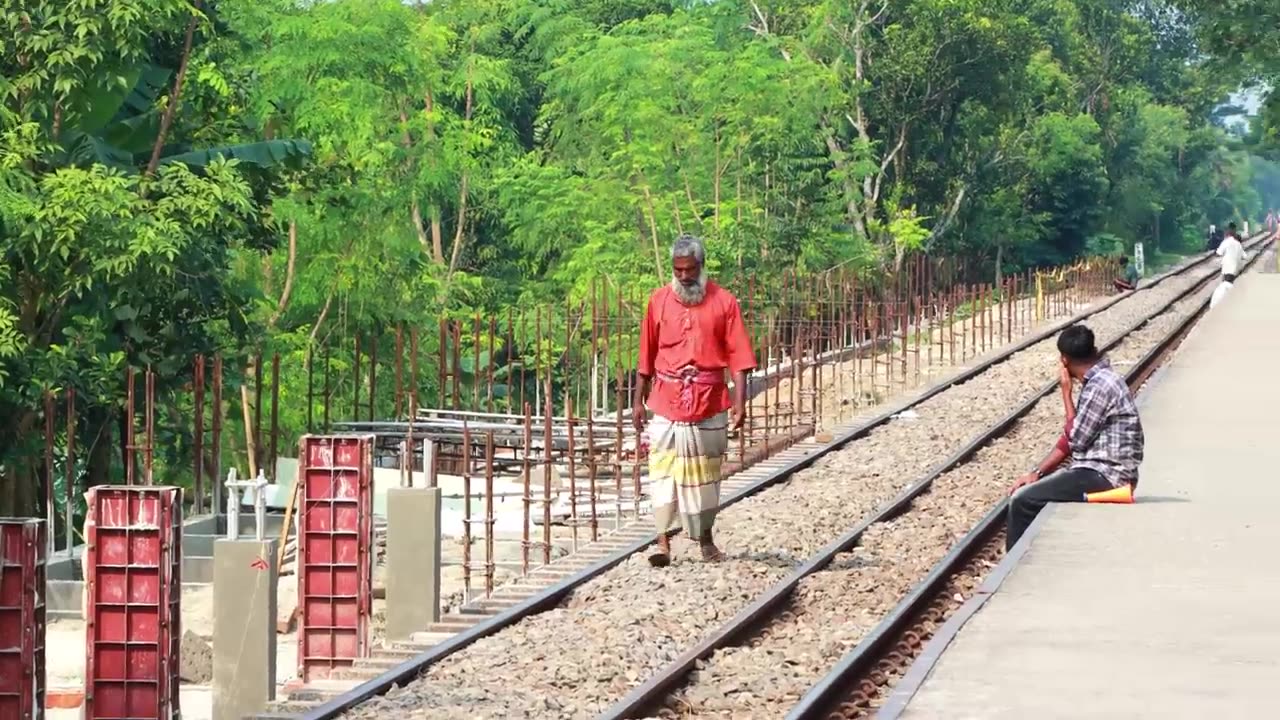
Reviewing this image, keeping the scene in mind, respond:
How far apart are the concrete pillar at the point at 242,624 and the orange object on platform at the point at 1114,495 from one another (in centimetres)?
530

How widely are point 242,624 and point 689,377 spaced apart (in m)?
3.09

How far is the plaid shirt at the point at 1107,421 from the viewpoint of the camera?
1335 centimetres

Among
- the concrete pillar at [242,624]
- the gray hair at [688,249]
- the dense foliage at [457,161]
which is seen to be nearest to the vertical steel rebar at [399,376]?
the dense foliage at [457,161]

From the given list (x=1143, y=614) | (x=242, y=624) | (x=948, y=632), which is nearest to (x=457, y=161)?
(x=242, y=624)

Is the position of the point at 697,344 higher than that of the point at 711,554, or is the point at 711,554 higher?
the point at 697,344

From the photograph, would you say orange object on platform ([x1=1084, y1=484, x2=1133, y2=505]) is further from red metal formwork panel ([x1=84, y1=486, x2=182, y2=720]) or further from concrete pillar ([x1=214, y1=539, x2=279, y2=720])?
red metal formwork panel ([x1=84, y1=486, x2=182, y2=720])

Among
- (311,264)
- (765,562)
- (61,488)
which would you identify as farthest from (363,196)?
(765,562)

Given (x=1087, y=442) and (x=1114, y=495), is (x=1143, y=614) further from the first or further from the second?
(x=1114, y=495)

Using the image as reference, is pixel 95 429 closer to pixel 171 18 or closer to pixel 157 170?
pixel 157 170

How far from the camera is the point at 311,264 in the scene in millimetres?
42781

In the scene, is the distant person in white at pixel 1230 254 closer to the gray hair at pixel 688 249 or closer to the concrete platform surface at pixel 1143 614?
the concrete platform surface at pixel 1143 614

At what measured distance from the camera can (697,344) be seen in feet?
44.3

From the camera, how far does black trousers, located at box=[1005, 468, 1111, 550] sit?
14078 mm

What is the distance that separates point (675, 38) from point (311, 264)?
62.5ft
